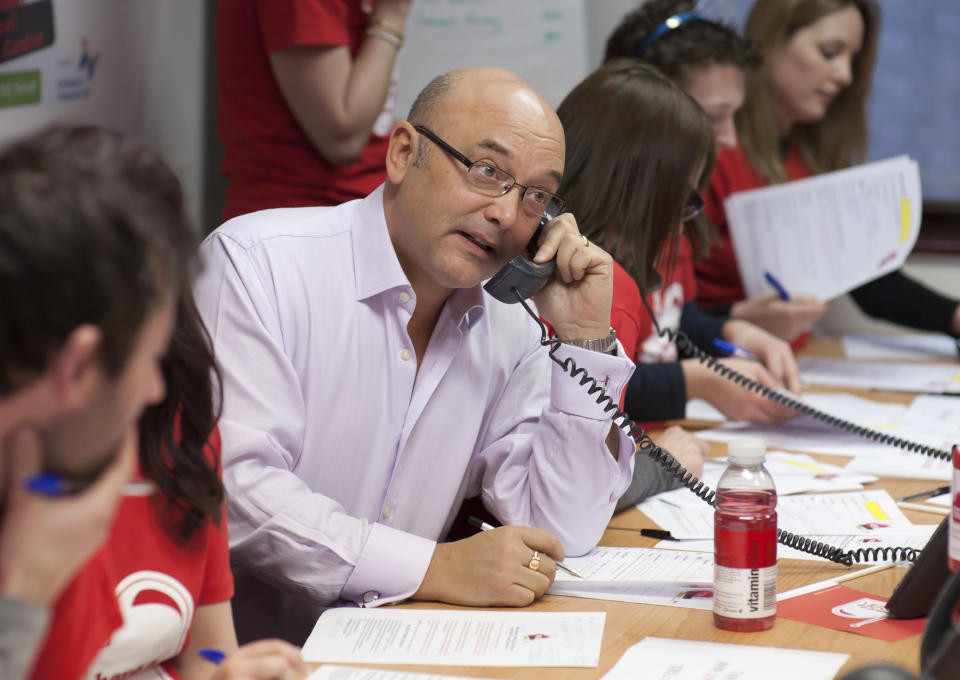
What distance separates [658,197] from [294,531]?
906 millimetres

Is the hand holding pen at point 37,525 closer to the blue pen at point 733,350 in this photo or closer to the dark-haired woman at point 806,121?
the blue pen at point 733,350

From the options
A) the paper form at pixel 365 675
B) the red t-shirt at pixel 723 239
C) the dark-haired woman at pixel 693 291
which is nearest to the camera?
the paper form at pixel 365 675

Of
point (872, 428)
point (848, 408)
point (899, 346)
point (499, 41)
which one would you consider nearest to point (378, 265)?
point (872, 428)

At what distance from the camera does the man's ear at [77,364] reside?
0.63m

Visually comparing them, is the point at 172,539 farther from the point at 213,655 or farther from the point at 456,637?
the point at 456,637

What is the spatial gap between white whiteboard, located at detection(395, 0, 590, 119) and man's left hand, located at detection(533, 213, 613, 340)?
64.4 inches

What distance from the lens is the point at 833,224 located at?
2715 mm

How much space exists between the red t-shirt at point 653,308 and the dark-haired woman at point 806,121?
0.40 m

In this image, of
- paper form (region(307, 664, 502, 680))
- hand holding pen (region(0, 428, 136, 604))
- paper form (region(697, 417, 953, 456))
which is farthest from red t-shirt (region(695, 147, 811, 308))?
hand holding pen (region(0, 428, 136, 604))

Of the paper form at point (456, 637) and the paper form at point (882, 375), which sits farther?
the paper form at point (882, 375)

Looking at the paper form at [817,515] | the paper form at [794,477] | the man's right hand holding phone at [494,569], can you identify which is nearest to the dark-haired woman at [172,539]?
the man's right hand holding phone at [494,569]

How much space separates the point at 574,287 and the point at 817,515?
490mm

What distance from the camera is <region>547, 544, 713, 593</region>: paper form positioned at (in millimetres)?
1321

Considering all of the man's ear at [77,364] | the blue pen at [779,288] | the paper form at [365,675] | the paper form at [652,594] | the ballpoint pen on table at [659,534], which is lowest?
the blue pen at [779,288]
